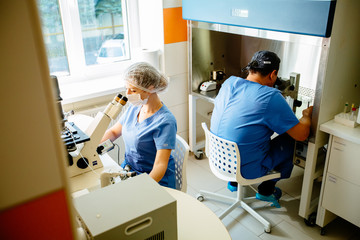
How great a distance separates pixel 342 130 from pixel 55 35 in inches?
→ 95.5

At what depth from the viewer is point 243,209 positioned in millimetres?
2584

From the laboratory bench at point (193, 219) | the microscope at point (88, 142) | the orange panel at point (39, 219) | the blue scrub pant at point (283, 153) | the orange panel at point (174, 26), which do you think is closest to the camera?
the orange panel at point (39, 219)

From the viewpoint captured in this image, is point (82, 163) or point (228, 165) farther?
point (228, 165)

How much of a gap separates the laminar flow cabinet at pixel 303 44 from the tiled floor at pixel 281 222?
12cm

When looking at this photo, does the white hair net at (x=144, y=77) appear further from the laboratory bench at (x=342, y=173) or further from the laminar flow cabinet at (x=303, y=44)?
the laboratory bench at (x=342, y=173)

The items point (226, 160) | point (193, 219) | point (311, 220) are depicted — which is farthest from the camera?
point (311, 220)

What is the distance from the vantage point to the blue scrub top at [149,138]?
1.86 metres

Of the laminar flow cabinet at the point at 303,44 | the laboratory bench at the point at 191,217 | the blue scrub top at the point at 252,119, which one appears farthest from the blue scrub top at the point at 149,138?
the laminar flow cabinet at the point at 303,44

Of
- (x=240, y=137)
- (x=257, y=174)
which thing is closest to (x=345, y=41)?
(x=240, y=137)

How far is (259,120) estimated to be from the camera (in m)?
2.08

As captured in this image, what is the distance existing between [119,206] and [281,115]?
4.46 ft

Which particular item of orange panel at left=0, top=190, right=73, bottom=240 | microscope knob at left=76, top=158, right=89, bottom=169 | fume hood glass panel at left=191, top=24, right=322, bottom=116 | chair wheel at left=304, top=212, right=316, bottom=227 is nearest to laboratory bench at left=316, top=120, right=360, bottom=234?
chair wheel at left=304, top=212, right=316, bottom=227

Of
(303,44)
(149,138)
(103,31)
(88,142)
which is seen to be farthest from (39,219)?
(103,31)

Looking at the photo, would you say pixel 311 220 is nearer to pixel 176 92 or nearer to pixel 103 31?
pixel 176 92
